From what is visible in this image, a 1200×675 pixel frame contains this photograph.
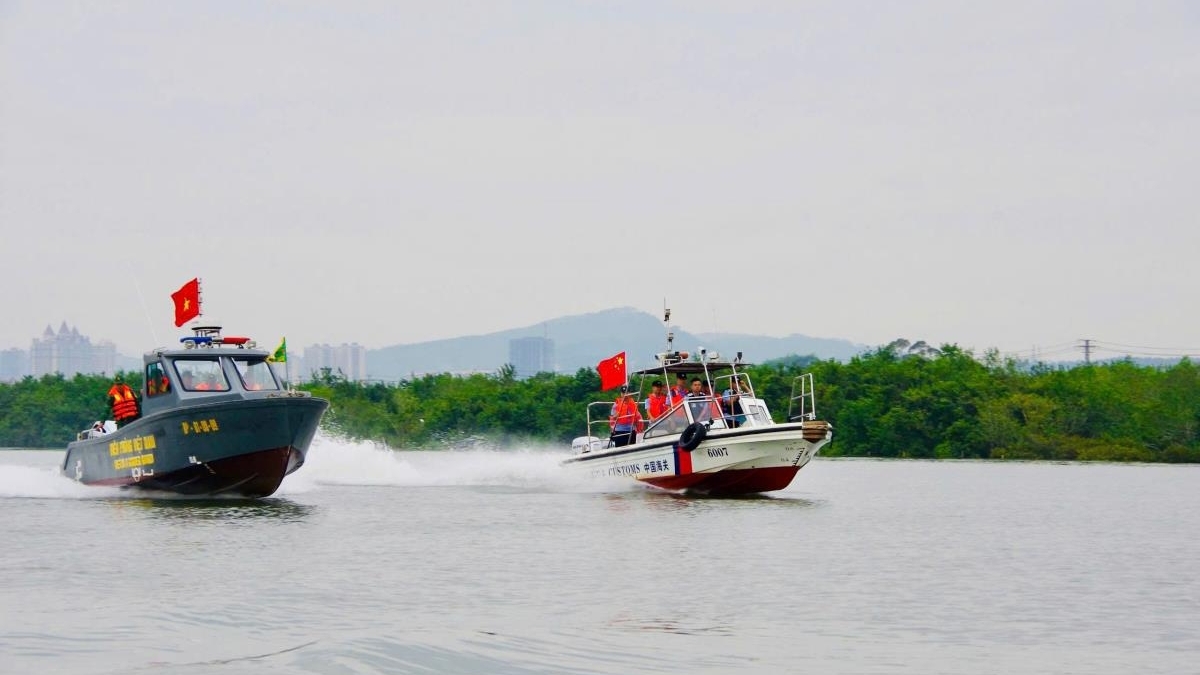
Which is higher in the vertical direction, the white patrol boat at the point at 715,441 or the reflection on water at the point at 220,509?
the white patrol boat at the point at 715,441

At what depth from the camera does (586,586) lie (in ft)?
75.4

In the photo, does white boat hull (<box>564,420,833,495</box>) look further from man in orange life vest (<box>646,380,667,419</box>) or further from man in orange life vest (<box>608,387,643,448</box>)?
man in orange life vest (<box>646,380,667,419</box>)

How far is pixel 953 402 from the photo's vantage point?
98500 millimetres

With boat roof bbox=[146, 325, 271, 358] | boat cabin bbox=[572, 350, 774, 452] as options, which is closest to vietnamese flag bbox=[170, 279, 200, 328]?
boat roof bbox=[146, 325, 271, 358]

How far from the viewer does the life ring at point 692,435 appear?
123ft

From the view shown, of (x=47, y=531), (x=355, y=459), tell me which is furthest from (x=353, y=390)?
(x=47, y=531)

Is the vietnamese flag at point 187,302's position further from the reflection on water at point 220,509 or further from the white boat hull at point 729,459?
the white boat hull at point 729,459

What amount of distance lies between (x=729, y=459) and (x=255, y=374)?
1035 cm

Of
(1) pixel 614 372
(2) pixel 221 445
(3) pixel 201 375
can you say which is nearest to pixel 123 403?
(3) pixel 201 375

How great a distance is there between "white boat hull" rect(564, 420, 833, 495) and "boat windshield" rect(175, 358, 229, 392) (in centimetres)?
944

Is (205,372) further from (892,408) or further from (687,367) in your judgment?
(892,408)

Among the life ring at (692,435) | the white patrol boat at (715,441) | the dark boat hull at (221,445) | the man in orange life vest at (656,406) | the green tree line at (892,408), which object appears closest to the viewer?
the dark boat hull at (221,445)

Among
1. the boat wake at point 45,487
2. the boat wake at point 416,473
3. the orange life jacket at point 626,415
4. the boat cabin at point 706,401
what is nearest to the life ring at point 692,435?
the boat cabin at point 706,401

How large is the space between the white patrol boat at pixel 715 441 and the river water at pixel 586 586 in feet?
2.17
